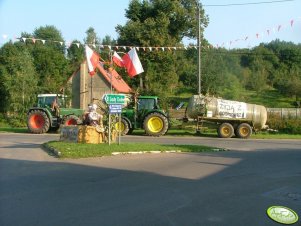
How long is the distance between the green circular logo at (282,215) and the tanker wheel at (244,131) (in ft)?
68.9

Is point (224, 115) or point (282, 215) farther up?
point (224, 115)

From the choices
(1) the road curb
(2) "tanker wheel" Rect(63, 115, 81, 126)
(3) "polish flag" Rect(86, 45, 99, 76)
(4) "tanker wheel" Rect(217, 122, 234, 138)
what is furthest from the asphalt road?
(4) "tanker wheel" Rect(217, 122, 234, 138)

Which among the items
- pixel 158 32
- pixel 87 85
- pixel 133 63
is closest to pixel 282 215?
pixel 133 63

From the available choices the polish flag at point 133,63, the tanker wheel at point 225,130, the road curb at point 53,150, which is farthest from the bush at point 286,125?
the road curb at point 53,150

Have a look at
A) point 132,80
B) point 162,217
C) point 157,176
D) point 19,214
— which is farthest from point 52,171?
point 132,80

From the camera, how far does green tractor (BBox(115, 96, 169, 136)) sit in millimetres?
27188

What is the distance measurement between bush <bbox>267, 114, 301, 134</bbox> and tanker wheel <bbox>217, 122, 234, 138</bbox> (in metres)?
6.43

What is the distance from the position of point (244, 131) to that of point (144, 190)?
65.1 feet

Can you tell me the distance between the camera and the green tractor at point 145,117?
27.2 metres

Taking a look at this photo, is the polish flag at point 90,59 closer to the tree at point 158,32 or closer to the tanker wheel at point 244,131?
the tanker wheel at point 244,131

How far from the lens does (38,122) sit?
28.2 m

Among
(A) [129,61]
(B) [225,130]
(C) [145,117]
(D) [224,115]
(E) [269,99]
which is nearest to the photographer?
(A) [129,61]

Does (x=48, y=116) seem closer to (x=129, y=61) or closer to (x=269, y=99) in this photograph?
(x=129, y=61)

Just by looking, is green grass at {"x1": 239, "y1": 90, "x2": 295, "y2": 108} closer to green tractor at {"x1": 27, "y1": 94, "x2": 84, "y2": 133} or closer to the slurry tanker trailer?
the slurry tanker trailer
